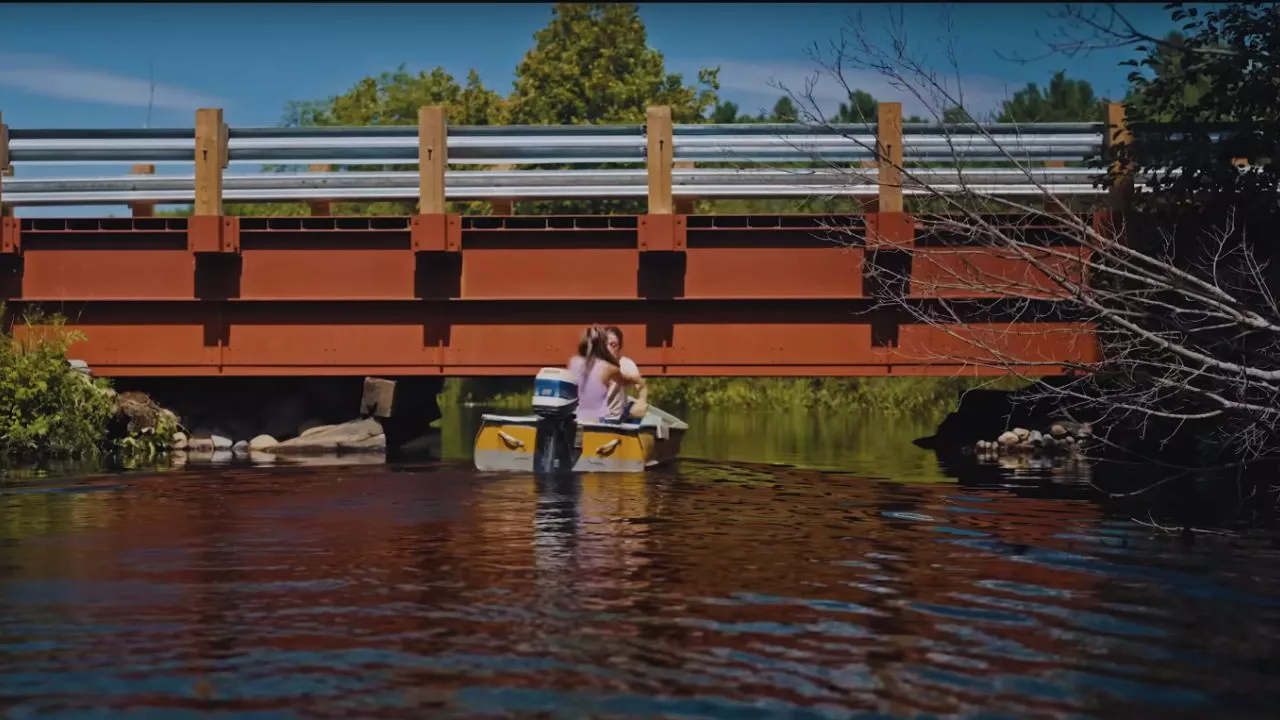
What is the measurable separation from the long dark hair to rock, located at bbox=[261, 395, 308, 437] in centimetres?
763

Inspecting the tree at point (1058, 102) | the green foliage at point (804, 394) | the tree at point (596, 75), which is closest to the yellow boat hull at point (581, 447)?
the green foliage at point (804, 394)

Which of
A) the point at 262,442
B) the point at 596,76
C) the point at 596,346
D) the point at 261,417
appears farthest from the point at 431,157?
the point at 596,76

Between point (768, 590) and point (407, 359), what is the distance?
12804 millimetres

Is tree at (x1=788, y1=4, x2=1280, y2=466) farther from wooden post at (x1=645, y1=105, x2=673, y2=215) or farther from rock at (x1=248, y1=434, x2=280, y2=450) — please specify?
rock at (x1=248, y1=434, x2=280, y2=450)

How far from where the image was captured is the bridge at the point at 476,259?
2131cm

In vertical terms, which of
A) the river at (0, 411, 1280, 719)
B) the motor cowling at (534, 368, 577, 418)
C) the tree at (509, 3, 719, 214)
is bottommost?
the river at (0, 411, 1280, 719)

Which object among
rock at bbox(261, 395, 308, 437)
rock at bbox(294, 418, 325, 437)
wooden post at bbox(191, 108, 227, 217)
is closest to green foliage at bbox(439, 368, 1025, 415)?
rock at bbox(294, 418, 325, 437)

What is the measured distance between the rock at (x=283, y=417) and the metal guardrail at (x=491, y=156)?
5.00 m

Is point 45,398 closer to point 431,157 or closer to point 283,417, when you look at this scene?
point 283,417

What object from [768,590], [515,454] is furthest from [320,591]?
[515,454]

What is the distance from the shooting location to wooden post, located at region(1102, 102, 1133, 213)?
21203 mm

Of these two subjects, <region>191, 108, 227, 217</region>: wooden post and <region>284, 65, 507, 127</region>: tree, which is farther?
<region>284, 65, 507, 127</region>: tree

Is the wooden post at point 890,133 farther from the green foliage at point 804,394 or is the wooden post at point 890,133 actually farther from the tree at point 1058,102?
the tree at point 1058,102

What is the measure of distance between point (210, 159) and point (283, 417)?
5682 millimetres
